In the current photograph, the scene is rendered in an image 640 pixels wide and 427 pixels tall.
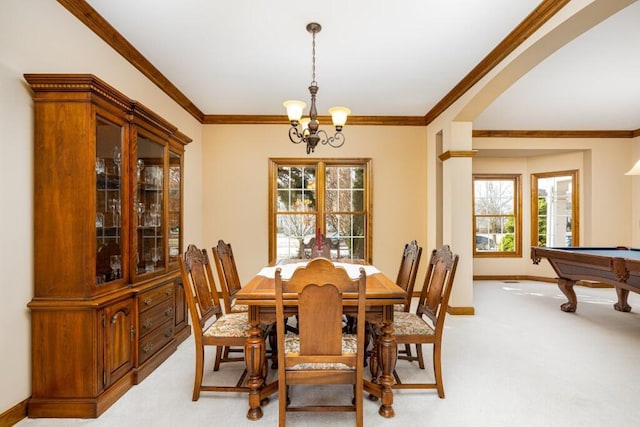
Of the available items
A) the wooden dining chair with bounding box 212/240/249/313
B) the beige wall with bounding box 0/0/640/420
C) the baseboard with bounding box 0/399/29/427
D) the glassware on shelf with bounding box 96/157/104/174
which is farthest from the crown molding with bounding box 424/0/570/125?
the baseboard with bounding box 0/399/29/427

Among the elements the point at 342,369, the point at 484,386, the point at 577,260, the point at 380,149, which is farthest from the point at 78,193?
the point at 577,260

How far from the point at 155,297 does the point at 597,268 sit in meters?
4.74

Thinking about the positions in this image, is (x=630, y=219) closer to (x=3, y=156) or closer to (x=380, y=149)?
(x=380, y=149)

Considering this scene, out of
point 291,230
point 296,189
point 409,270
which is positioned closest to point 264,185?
point 296,189

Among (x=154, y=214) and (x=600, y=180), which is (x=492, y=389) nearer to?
(x=154, y=214)

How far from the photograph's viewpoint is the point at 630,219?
5812mm

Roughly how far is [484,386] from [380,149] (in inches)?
141

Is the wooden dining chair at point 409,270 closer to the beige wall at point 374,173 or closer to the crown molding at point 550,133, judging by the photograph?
the beige wall at point 374,173

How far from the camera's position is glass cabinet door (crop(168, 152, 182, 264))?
3248 mm

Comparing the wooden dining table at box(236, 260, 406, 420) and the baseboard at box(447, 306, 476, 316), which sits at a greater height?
the wooden dining table at box(236, 260, 406, 420)

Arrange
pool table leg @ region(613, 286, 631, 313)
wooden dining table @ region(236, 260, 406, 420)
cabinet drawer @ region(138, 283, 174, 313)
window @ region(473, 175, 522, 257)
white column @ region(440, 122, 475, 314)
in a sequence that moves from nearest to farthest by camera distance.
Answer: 1. wooden dining table @ region(236, 260, 406, 420)
2. cabinet drawer @ region(138, 283, 174, 313)
3. white column @ region(440, 122, 475, 314)
4. pool table leg @ region(613, 286, 631, 313)
5. window @ region(473, 175, 522, 257)

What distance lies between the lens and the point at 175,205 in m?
3.39

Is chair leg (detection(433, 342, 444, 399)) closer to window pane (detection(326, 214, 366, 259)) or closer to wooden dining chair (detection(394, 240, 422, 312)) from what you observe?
wooden dining chair (detection(394, 240, 422, 312))

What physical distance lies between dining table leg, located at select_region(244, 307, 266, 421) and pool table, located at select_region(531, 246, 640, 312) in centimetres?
370
